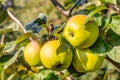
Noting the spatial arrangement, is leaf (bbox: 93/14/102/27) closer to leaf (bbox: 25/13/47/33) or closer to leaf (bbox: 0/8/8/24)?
leaf (bbox: 25/13/47/33)

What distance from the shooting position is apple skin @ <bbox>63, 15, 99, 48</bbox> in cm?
136

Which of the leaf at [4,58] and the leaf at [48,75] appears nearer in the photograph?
the leaf at [4,58]

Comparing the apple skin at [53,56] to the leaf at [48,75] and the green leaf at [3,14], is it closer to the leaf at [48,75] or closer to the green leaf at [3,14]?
the leaf at [48,75]

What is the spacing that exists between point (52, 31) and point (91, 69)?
0.21 m

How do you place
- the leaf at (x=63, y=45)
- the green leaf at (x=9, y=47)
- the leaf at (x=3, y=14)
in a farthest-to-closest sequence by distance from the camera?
1. the leaf at (x=3, y=14)
2. the green leaf at (x=9, y=47)
3. the leaf at (x=63, y=45)

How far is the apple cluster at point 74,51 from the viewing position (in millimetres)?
1360

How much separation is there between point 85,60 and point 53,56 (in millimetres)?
109

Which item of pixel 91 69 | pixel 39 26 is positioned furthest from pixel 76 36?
pixel 39 26

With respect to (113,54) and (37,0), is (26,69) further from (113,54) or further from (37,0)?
(37,0)

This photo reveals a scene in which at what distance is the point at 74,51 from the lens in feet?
4.64

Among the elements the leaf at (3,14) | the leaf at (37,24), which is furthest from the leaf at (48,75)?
the leaf at (3,14)

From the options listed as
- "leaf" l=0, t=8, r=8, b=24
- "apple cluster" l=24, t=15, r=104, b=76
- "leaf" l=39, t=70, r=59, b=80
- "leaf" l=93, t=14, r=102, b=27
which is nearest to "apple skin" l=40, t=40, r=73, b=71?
"apple cluster" l=24, t=15, r=104, b=76

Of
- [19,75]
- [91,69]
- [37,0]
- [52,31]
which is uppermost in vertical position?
[52,31]

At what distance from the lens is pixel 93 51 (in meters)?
1.40
